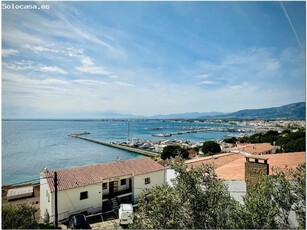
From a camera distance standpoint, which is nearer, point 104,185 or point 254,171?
point 254,171

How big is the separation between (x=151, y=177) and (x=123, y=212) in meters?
2.78

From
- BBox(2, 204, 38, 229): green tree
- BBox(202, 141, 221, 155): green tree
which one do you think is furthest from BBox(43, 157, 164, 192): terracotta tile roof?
BBox(202, 141, 221, 155): green tree

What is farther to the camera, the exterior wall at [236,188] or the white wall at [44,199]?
the white wall at [44,199]

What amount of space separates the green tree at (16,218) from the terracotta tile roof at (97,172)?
383 cm

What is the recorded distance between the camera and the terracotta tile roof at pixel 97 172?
20.5 ft

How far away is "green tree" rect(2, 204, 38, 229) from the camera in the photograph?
205cm

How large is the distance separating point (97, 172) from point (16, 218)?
5.03 meters

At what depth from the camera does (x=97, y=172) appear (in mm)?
7074

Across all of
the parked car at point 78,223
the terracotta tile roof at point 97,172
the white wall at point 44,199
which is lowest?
the parked car at point 78,223

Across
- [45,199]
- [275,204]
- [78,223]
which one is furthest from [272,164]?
[45,199]

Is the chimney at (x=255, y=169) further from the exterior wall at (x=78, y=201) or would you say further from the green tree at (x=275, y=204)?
the exterior wall at (x=78, y=201)

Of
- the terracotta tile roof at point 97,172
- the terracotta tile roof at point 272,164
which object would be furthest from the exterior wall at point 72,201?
the terracotta tile roof at point 272,164

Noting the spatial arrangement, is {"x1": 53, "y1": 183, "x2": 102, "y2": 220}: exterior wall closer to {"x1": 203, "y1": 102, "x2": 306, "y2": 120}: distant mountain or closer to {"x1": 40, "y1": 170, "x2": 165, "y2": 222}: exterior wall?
{"x1": 40, "y1": 170, "x2": 165, "y2": 222}: exterior wall

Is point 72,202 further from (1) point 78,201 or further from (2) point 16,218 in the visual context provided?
(2) point 16,218
